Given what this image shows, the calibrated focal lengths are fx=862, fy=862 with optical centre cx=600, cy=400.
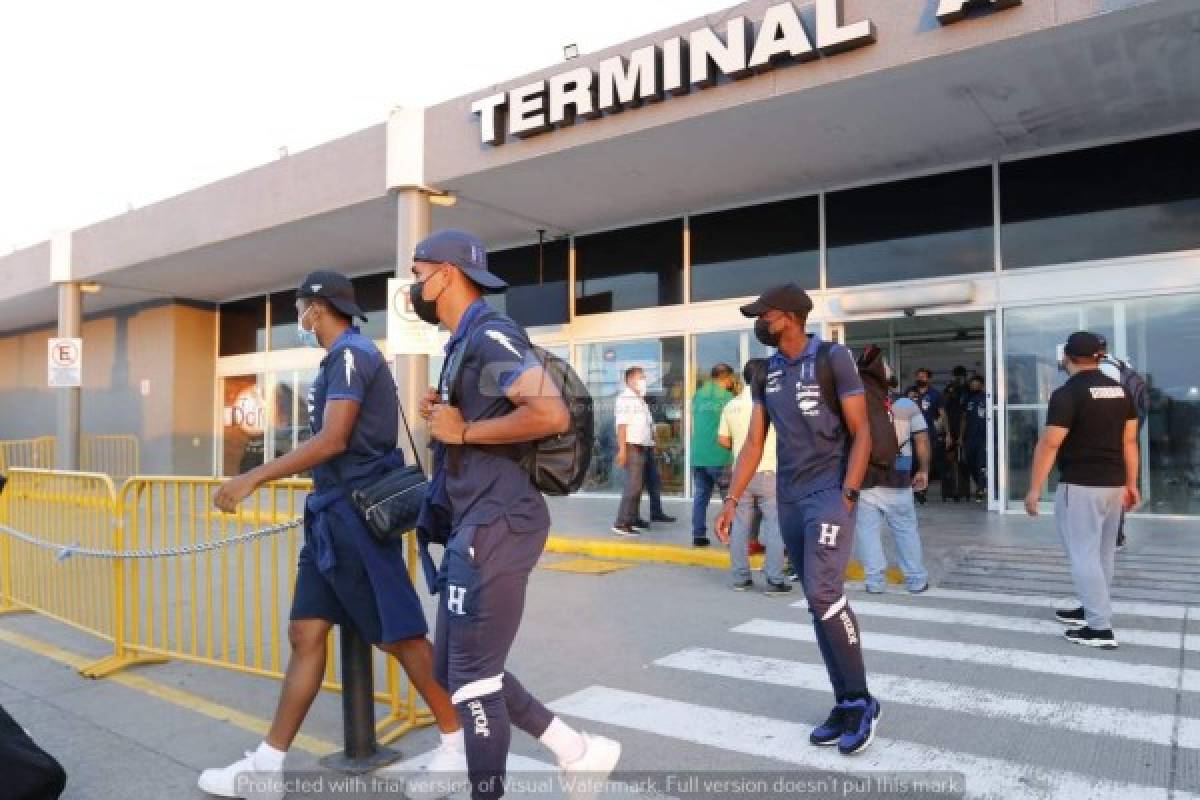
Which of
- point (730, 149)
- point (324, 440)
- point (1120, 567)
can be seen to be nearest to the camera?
point (324, 440)

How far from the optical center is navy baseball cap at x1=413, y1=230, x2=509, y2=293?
9.41ft

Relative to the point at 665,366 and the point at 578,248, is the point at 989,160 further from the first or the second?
the point at 578,248

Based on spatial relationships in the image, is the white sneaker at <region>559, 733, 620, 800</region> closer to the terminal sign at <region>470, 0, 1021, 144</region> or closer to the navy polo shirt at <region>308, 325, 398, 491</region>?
the navy polo shirt at <region>308, 325, 398, 491</region>

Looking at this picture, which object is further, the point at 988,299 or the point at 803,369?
the point at 988,299

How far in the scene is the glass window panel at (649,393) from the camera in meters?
13.8

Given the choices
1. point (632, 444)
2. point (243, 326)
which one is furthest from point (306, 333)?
point (243, 326)

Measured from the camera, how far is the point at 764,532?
7367mm

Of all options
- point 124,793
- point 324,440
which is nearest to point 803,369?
point 324,440

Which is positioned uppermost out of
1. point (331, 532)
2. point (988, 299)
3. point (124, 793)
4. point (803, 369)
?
point (988, 299)

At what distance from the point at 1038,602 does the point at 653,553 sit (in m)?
3.67

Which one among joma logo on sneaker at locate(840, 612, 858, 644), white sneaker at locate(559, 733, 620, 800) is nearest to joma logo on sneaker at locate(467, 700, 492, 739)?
white sneaker at locate(559, 733, 620, 800)

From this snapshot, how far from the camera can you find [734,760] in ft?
12.2

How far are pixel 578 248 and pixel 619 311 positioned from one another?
150 cm

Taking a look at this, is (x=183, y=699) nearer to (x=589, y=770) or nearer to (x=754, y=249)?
(x=589, y=770)
